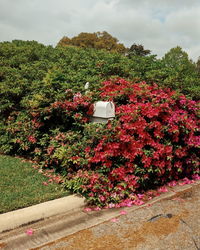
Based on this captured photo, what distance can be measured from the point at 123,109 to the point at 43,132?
5.05ft

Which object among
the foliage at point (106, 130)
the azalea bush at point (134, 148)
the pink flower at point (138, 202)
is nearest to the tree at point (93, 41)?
the foliage at point (106, 130)

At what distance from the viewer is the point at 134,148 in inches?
139

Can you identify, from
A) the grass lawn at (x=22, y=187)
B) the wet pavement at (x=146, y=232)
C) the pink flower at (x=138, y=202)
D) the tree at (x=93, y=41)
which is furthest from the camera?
the tree at (x=93, y=41)

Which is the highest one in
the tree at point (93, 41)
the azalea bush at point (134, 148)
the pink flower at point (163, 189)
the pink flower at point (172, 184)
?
the tree at point (93, 41)

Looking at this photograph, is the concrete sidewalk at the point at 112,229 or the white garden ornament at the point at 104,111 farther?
the white garden ornament at the point at 104,111

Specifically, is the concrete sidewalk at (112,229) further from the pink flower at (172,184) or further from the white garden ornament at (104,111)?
the white garden ornament at (104,111)

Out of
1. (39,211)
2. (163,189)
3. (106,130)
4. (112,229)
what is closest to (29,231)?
(39,211)

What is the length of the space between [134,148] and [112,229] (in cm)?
114

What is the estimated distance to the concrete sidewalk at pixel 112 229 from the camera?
2521 millimetres

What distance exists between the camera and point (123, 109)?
3869 mm

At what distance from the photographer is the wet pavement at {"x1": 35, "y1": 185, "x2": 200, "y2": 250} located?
8.21ft

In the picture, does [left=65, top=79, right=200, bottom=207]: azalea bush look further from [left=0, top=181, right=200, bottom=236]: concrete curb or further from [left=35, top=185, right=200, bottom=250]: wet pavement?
[left=35, top=185, right=200, bottom=250]: wet pavement

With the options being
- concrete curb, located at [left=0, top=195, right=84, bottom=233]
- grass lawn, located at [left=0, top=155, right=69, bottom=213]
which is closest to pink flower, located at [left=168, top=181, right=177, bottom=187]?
concrete curb, located at [left=0, top=195, right=84, bottom=233]

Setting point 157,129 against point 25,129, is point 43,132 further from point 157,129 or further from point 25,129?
point 157,129
